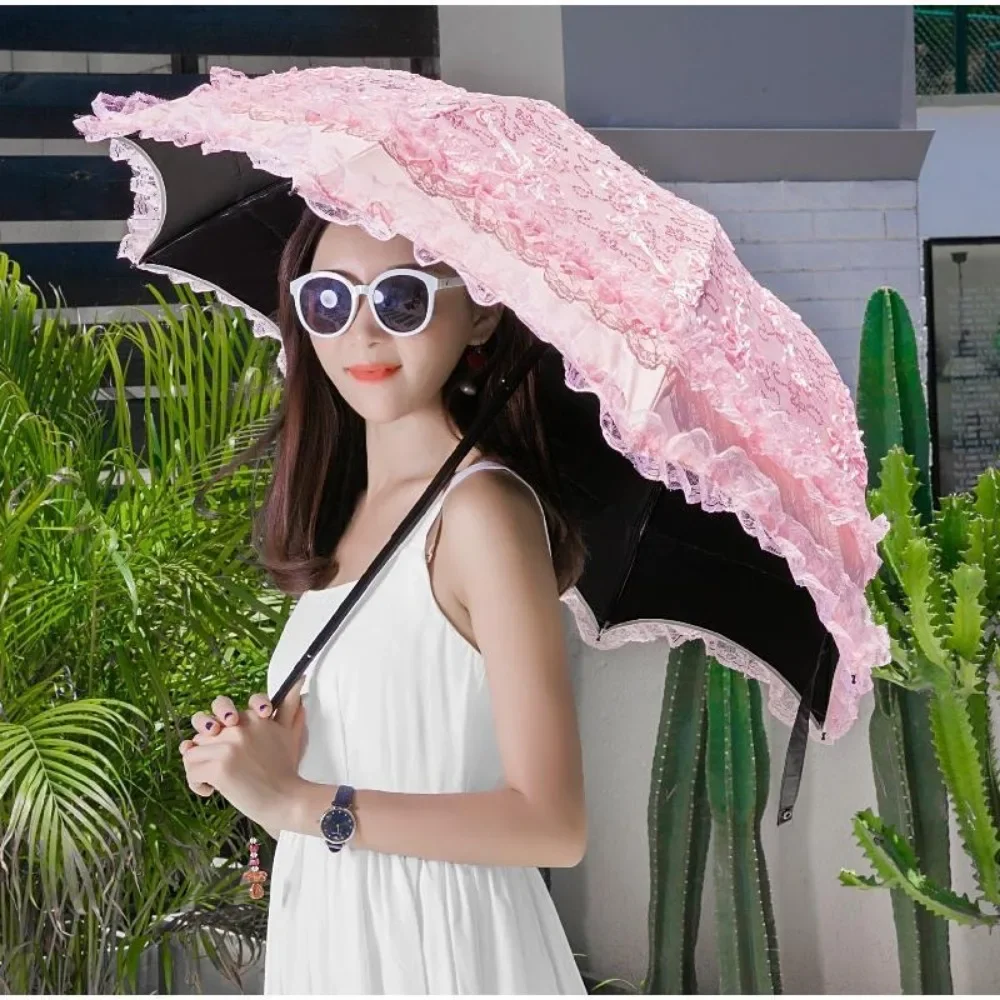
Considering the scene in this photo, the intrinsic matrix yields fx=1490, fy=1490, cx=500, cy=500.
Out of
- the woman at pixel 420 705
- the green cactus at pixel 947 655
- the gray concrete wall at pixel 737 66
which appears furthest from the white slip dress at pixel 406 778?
the gray concrete wall at pixel 737 66

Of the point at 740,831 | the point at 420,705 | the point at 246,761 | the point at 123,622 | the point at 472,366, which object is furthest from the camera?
the point at 740,831

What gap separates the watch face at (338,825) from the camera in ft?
4.03

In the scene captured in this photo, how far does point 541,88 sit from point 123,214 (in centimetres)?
114

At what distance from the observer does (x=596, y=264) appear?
1.15m

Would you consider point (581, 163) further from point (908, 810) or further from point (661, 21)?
point (661, 21)

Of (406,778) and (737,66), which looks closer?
(406,778)

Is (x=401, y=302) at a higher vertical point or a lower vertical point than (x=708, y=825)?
higher

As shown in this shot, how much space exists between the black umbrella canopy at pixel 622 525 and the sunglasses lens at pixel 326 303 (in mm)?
237

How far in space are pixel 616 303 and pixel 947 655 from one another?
74.2 inches

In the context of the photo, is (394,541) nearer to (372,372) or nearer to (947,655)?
(372,372)

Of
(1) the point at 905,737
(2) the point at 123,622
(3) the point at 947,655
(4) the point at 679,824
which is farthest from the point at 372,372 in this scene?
(4) the point at 679,824

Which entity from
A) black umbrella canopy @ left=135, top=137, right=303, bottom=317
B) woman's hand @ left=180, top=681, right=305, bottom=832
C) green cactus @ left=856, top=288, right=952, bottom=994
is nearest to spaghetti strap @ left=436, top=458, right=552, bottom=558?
woman's hand @ left=180, top=681, right=305, bottom=832

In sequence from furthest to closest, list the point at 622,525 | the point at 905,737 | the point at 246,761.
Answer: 1. the point at 905,737
2. the point at 622,525
3. the point at 246,761

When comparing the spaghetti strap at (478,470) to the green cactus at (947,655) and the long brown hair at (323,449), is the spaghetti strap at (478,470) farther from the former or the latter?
the green cactus at (947,655)
